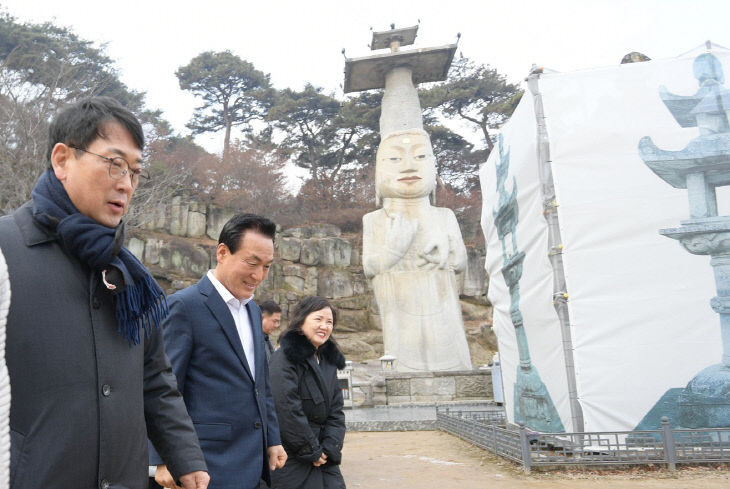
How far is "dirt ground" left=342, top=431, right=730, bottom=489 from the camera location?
4.92 meters

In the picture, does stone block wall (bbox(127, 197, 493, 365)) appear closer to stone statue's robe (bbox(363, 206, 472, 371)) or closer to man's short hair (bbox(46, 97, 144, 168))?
stone statue's robe (bbox(363, 206, 472, 371))

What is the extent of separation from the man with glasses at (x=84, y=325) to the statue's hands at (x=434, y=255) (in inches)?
477

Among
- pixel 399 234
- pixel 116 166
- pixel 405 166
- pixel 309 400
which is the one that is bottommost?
pixel 309 400

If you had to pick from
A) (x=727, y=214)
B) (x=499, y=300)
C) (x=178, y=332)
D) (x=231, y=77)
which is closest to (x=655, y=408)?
(x=727, y=214)

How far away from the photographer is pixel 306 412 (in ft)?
10.4

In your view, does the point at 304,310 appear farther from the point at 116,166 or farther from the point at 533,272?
the point at 533,272

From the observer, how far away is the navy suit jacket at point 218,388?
7.48 feet

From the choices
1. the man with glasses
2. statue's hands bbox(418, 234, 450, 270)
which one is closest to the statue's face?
statue's hands bbox(418, 234, 450, 270)

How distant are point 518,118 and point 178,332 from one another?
549cm

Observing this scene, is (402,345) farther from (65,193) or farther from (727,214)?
(65,193)

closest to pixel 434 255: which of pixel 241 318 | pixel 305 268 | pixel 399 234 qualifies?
pixel 399 234

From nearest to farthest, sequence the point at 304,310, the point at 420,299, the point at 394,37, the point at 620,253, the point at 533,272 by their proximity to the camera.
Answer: the point at 304,310
the point at 620,253
the point at 533,272
the point at 420,299
the point at 394,37

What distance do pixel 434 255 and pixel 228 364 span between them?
11571 mm

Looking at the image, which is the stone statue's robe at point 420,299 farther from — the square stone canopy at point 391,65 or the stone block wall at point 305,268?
the stone block wall at point 305,268
